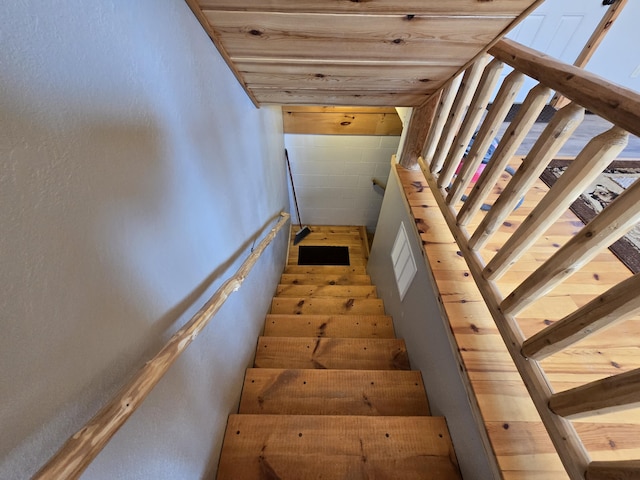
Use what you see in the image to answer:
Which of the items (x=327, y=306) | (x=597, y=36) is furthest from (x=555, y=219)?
(x=597, y=36)

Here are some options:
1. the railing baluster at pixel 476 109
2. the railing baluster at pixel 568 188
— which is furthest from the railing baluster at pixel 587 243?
the railing baluster at pixel 476 109

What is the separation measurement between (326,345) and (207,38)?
1.71 meters

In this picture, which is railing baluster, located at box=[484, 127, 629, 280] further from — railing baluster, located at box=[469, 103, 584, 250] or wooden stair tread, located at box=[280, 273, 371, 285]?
wooden stair tread, located at box=[280, 273, 371, 285]

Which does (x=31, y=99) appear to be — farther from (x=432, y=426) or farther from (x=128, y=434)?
(x=432, y=426)

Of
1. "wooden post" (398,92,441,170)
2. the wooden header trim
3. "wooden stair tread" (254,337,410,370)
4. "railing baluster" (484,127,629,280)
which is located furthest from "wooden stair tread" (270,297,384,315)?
the wooden header trim

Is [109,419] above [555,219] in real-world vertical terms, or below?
below

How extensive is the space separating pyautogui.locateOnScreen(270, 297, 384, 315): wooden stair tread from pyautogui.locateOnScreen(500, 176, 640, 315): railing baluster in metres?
1.58

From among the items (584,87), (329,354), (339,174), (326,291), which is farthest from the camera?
(339,174)

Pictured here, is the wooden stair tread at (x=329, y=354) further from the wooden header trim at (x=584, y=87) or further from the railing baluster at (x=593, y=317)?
the wooden header trim at (x=584, y=87)

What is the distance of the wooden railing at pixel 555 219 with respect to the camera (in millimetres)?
633

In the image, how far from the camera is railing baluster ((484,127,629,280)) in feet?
2.28

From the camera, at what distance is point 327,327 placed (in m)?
2.08

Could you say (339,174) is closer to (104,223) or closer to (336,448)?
(336,448)

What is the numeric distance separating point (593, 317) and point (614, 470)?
0.33m
